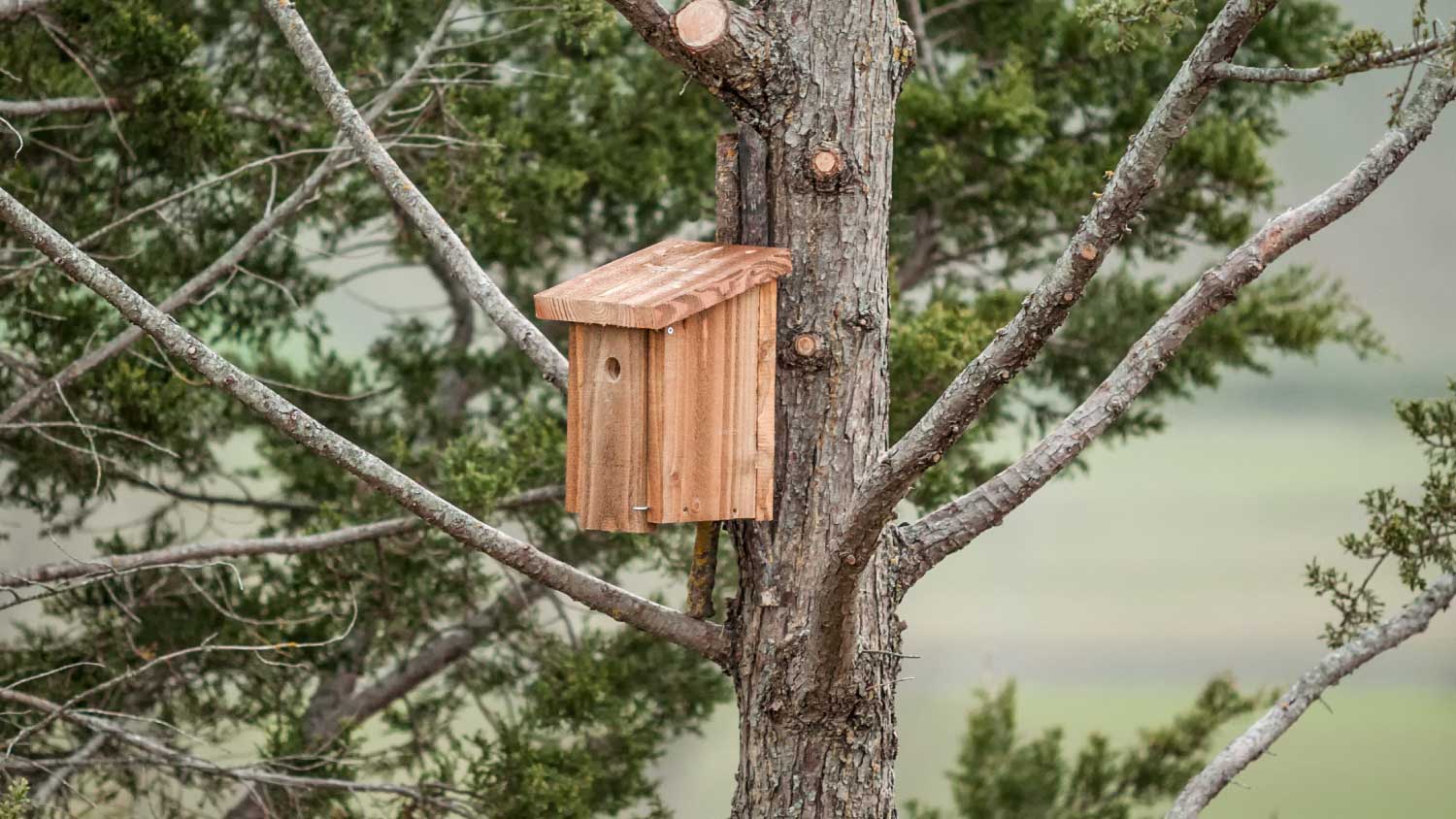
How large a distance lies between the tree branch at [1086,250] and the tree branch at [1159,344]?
0.93 feet

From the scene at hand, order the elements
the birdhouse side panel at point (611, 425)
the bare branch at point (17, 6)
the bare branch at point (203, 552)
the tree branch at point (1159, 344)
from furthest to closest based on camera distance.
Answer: the bare branch at point (17, 6), the bare branch at point (203, 552), the birdhouse side panel at point (611, 425), the tree branch at point (1159, 344)

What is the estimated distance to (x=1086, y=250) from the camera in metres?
1.61

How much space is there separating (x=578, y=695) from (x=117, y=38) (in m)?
2.09

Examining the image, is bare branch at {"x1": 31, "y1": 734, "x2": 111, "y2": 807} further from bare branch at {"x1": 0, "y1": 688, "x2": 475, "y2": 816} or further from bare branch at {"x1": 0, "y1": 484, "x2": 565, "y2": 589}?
bare branch at {"x1": 0, "y1": 484, "x2": 565, "y2": 589}

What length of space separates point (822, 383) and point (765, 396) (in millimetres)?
97

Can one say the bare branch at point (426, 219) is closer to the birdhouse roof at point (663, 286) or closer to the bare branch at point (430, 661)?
the birdhouse roof at point (663, 286)

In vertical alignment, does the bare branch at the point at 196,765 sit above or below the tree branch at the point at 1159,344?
below

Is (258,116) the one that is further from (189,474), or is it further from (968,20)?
(968,20)

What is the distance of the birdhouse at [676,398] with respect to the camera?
6.68ft

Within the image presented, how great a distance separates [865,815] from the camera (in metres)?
2.14

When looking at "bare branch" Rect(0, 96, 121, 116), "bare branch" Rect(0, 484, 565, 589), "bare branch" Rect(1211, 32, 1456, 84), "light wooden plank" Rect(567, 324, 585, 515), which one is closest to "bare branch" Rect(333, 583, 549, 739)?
"bare branch" Rect(0, 484, 565, 589)

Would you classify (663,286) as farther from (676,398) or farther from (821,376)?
(821,376)

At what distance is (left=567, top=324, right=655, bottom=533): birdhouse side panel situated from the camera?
205 centimetres

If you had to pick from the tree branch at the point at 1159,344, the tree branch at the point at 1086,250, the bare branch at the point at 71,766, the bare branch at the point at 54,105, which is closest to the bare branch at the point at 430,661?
the bare branch at the point at 71,766
